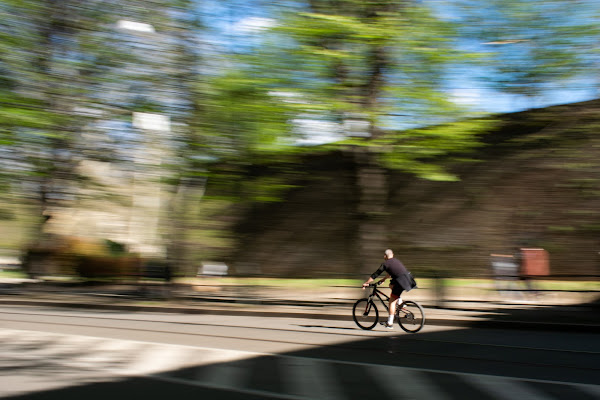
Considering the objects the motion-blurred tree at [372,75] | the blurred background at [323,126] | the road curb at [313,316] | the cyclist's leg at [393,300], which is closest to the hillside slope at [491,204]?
the blurred background at [323,126]

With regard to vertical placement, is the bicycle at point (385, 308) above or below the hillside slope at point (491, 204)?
below

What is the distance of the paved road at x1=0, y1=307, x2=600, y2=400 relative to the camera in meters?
6.01

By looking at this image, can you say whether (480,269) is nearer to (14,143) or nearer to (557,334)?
(557,334)

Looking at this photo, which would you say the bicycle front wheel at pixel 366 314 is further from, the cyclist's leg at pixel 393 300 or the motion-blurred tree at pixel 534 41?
the motion-blurred tree at pixel 534 41

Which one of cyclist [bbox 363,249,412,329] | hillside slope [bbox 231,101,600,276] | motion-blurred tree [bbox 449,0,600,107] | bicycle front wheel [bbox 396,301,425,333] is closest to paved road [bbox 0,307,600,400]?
bicycle front wheel [bbox 396,301,425,333]

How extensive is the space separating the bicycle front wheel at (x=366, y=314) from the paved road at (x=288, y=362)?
25 centimetres

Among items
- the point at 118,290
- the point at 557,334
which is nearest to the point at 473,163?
the point at 557,334

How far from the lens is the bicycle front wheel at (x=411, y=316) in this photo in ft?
35.5

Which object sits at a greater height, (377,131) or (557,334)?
(377,131)

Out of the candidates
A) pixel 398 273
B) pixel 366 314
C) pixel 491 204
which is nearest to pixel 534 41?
pixel 491 204

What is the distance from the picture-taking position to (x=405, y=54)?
1312 cm

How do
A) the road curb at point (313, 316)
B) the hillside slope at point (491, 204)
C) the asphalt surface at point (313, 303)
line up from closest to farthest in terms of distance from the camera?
the road curb at point (313, 316), the asphalt surface at point (313, 303), the hillside slope at point (491, 204)

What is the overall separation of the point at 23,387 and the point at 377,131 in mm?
9484

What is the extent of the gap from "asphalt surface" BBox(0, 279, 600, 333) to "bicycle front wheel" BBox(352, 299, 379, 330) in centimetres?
22
